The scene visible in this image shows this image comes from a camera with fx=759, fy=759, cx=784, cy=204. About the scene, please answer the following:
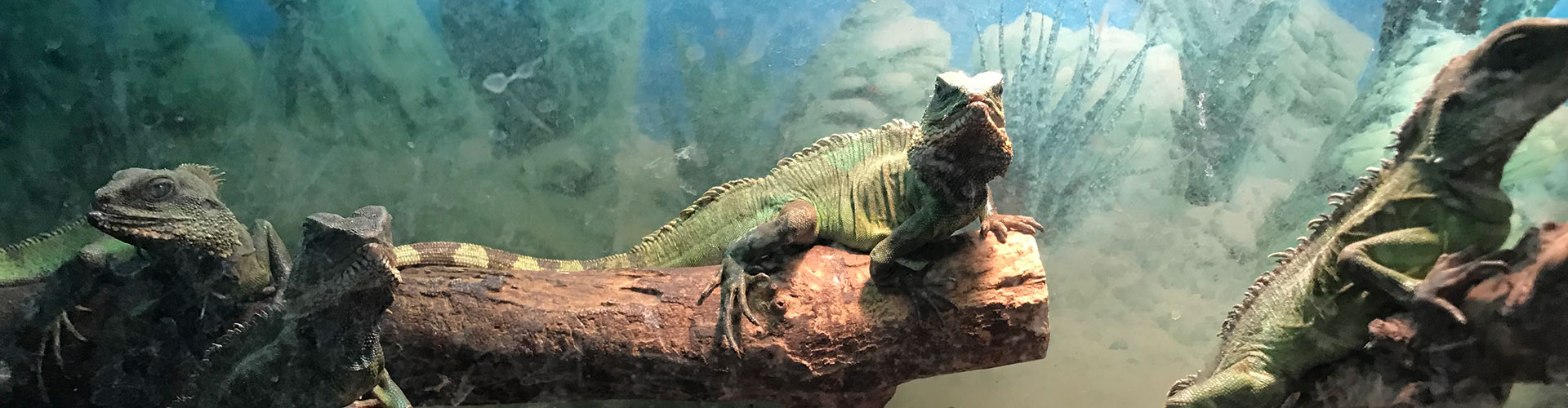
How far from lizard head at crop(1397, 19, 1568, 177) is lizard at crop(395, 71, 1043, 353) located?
1350 mm

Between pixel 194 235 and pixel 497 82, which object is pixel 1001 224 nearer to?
pixel 497 82

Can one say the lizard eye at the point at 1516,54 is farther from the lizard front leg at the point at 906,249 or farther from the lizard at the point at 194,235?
the lizard at the point at 194,235

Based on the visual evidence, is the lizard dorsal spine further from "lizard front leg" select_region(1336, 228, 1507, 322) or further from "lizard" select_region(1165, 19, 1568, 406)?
"lizard front leg" select_region(1336, 228, 1507, 322)

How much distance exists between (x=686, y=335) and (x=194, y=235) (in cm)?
193

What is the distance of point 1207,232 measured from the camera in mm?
3910

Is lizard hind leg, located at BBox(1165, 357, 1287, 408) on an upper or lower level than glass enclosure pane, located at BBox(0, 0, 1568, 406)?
lower

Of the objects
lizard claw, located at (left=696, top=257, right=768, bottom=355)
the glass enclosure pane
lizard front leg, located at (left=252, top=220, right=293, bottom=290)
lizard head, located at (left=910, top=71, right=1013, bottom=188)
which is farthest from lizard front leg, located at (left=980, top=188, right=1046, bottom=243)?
lizard front leg, located at (left=252, top=220, right=293, bottom=290)

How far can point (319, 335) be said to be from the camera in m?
2.29

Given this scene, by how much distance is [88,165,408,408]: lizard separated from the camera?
2787 millimetres

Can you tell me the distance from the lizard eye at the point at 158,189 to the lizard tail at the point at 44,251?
0.31 m

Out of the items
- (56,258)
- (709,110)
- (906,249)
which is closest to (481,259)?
(709,110)

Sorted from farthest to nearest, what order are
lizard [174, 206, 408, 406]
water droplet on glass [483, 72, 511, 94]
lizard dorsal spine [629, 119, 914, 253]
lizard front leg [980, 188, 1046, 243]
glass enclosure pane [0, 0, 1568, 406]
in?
water droplet on glass [483, 72, 511, 94]
lizard dorsal spine [629, 119, 914, 253]
glass enclosure pane [0, 0, 1568, 406]
lizard front leg [980, 188, 1046, 243]
lizard [174, 206, 408, 406]

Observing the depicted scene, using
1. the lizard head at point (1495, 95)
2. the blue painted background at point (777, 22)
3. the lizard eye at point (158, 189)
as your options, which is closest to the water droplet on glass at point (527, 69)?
the blue painted background at point (777, 22)

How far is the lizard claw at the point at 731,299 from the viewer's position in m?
2.89
